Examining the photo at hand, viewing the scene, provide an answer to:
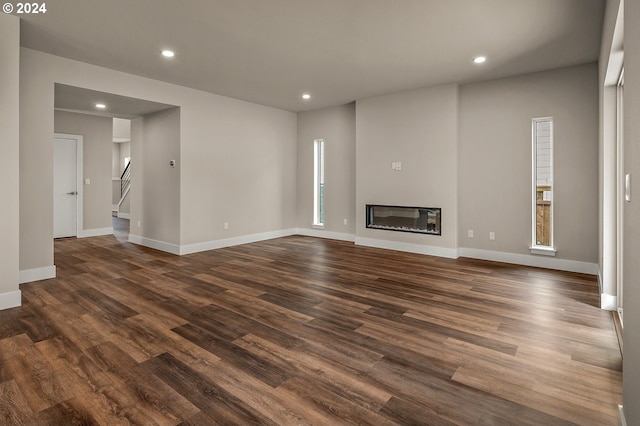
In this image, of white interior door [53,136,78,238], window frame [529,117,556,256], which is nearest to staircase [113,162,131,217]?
white interior door [53,136,78,238]

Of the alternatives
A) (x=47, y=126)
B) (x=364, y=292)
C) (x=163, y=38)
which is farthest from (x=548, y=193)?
(x=47, y=126)

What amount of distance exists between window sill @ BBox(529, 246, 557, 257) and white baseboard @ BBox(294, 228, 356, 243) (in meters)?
2.99

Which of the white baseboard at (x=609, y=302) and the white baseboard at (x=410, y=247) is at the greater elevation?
the white baseboard at (x=410, y=247)

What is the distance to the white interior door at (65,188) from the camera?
22.9ft

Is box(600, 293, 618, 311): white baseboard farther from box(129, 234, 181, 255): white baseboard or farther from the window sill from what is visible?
box(129, 234, 181, 255): white baseboard

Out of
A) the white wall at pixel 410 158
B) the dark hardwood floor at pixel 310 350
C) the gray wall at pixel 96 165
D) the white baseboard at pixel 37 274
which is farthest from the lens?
the gray wall at pixel 96 165

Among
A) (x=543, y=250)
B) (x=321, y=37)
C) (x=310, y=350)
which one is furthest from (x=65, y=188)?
(x=543, y=250)

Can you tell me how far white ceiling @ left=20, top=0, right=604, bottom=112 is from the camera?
120 inches

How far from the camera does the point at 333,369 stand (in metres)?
2.12

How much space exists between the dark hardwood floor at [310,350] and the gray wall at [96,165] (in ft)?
12.7

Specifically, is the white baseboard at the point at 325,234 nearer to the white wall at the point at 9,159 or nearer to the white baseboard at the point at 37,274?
the white baseboard at the point at 37,274

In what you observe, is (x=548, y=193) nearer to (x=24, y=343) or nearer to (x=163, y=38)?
(x=163, y=38)

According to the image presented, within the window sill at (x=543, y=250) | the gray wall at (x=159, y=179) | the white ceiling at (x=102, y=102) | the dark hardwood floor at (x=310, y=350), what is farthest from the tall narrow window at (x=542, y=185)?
the white ceiling at (x=102, y=102)

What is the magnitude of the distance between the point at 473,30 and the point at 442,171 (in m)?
2.33
